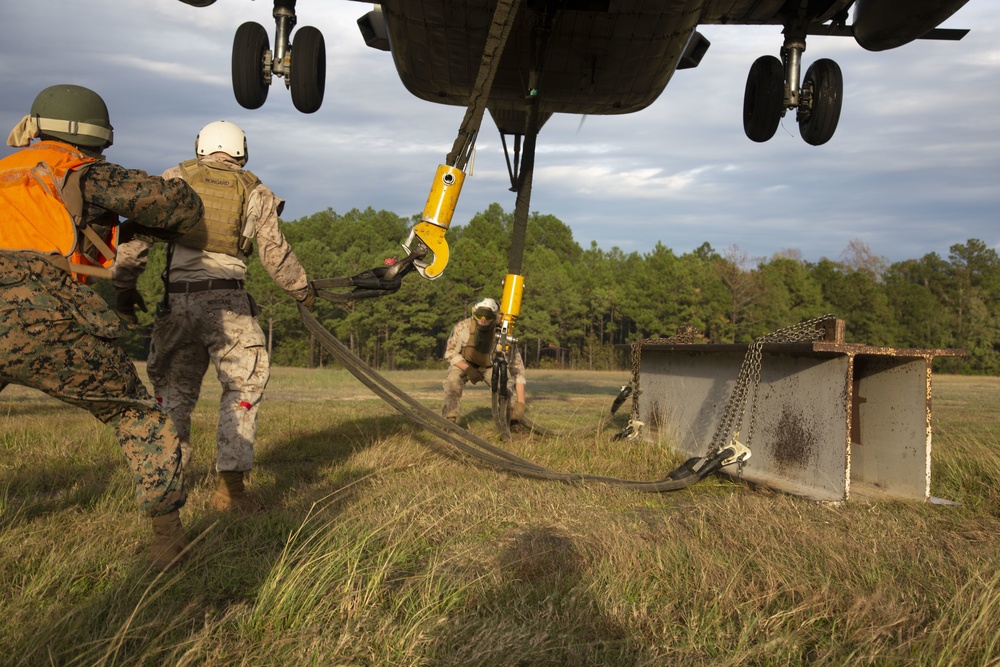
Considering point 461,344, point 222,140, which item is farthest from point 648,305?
point 222,140

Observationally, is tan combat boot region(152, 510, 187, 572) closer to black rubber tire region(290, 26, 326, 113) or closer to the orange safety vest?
the orange safety vest

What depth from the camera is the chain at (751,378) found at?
541 centimetres

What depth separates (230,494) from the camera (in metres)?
4.45

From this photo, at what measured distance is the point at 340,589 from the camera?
2.78 meters

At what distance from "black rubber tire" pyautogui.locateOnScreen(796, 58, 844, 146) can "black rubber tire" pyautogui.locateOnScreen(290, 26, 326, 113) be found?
4804mm

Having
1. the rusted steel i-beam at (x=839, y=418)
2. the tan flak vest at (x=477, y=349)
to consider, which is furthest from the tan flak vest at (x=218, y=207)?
the tan flak vest at (x=477, y=349)

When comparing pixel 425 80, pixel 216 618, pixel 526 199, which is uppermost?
pixel 425 80

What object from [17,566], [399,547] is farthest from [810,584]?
[17,566]

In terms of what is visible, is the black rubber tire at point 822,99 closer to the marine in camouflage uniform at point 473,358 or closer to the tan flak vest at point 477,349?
the marine in camouflage uniform at point 473,358

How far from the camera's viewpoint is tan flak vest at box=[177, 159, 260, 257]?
15.0ft

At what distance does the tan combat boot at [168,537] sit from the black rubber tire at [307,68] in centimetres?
527

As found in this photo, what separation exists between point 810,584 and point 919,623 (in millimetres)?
398

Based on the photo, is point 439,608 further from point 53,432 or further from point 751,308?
point 751,308

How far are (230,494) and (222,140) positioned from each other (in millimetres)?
2120
